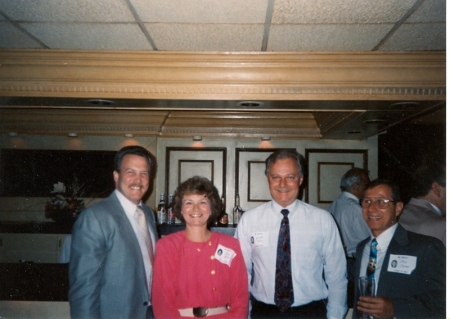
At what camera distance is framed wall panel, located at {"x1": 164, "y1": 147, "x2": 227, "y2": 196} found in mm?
5145

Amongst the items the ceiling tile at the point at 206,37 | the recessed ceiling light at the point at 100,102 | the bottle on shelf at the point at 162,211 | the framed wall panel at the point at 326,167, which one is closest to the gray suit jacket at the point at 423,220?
the ceiling tile at the point at 206,37

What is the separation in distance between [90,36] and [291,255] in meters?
1.87

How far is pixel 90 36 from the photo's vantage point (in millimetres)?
2250

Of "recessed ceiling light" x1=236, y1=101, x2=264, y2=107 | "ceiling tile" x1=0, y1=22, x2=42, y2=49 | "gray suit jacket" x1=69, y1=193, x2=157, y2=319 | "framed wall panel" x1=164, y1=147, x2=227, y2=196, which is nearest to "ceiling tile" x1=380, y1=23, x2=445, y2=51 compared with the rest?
"recessed ceiling light" x1=236, y1=101, x2=264, y2=107

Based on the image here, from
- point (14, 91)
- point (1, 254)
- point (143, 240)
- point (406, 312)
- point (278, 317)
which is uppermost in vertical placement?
point (14, 91)

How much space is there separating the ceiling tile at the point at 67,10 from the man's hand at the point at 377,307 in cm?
186

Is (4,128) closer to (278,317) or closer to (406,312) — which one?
(278,317)

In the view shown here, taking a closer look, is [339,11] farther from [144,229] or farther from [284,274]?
[144,229]

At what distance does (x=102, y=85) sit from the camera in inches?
104

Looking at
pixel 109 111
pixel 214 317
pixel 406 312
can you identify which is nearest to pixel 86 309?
Result: pixel 214 317

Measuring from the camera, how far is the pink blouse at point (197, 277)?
1.71m

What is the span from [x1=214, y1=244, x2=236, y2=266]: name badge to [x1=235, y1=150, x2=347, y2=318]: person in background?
25 centimetres

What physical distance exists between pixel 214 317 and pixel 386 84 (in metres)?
2.05

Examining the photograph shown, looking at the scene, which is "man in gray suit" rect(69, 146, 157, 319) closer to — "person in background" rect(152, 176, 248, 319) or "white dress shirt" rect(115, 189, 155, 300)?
"white dress shirt" rect(115, 189, 155, 300)
